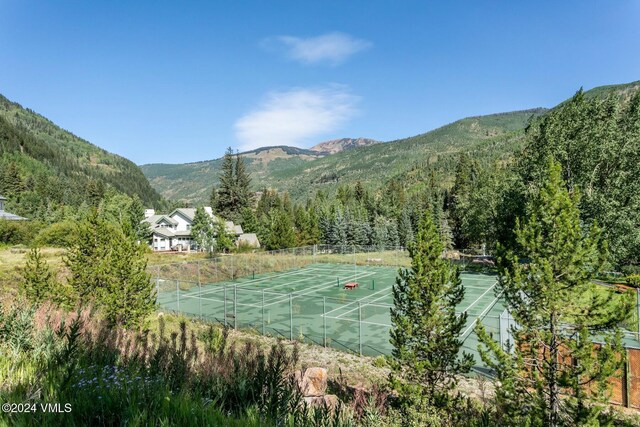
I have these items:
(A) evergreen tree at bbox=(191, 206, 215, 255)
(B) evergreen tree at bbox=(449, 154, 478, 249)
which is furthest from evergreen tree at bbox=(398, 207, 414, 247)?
(A) evergreen tree at bbox=(191, 206, 215, 255)

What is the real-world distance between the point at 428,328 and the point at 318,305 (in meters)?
17.1

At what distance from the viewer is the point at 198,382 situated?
4.11 metres

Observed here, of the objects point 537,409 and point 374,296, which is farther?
point 374,296

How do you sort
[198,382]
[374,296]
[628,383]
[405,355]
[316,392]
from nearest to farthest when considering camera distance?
1. [198,382]
2. [316,392]
3. [405,355]
4. [628,383]
5. [374,296]

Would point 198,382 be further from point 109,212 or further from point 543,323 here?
point 109,212

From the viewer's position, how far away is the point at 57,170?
137 meters

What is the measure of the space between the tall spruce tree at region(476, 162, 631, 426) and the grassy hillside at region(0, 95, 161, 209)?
9904cm

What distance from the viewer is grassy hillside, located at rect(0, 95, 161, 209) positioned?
308 ft

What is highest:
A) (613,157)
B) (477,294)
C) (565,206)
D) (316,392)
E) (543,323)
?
(613,157)

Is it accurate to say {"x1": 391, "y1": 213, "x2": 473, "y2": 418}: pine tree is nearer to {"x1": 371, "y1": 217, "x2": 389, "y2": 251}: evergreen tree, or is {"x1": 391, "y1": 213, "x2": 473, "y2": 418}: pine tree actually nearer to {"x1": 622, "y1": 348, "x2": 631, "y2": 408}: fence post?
{"x1": 622, "y1": 348, "x2": 631, "y2": 408}: fence post

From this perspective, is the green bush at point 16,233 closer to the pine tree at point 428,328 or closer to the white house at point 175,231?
the white house at point 175,231

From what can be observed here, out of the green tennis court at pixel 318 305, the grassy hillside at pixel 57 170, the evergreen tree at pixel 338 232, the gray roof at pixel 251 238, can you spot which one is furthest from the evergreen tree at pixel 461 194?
the grassy hillside at pixel 57 170

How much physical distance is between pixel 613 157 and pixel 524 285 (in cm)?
2386

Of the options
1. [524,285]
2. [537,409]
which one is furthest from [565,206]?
[537,409]
